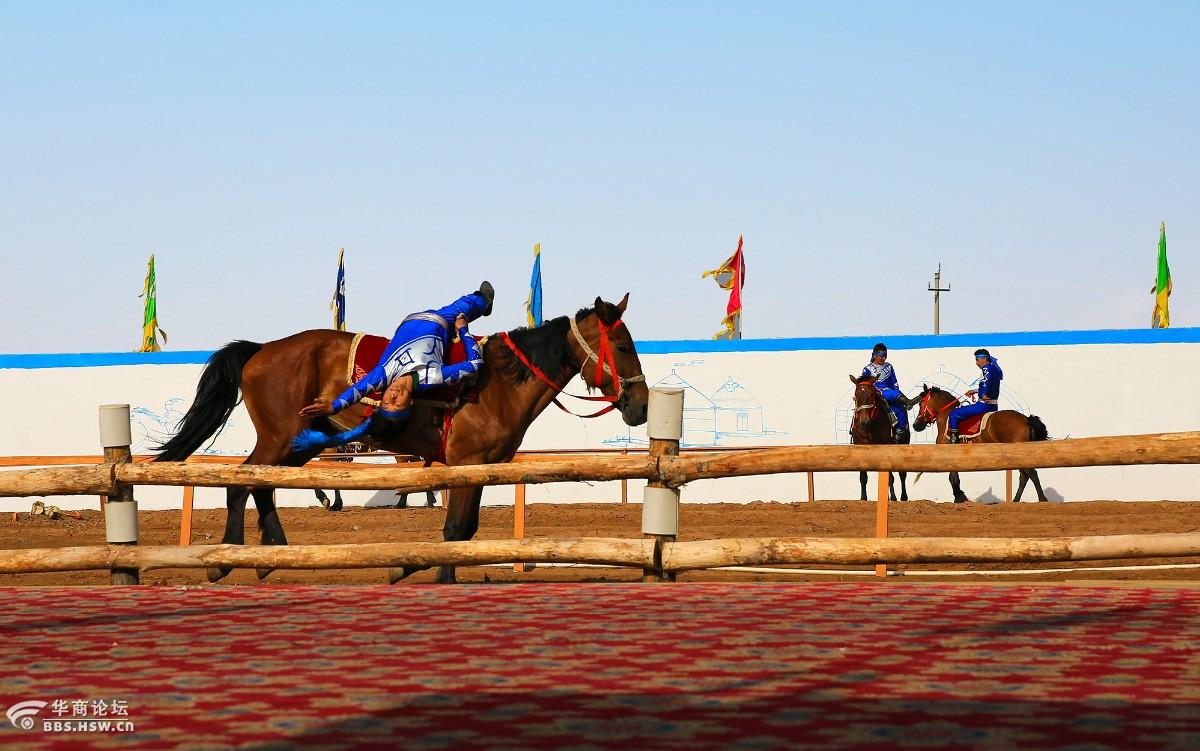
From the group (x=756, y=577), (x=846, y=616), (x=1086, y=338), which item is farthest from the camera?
(x=1086, y=338)

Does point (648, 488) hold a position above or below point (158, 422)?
above

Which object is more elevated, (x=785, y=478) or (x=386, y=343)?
(x=386, y=343)

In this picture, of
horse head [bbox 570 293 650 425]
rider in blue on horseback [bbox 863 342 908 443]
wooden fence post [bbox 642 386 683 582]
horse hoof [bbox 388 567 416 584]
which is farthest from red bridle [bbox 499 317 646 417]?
rider in blue on horseback [bbox 863 342 908 443]

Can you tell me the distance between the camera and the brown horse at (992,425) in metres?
19.2

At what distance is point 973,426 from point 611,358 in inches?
420

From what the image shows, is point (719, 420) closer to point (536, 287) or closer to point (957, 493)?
point (957, 493)

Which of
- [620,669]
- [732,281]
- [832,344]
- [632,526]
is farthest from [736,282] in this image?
[620,669]

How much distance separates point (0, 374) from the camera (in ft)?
81.6

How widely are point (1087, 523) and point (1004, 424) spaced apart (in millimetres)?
4265

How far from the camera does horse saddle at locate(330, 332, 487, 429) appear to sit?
406 inches

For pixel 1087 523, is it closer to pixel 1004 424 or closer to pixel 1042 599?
pixel 1004 424

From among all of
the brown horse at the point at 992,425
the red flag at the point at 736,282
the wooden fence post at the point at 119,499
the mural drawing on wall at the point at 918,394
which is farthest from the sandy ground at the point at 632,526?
the red flag at the point at 736,282

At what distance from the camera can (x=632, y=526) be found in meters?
16.5

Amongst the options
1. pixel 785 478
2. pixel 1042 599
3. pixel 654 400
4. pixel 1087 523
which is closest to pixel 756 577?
pixel 654 400
